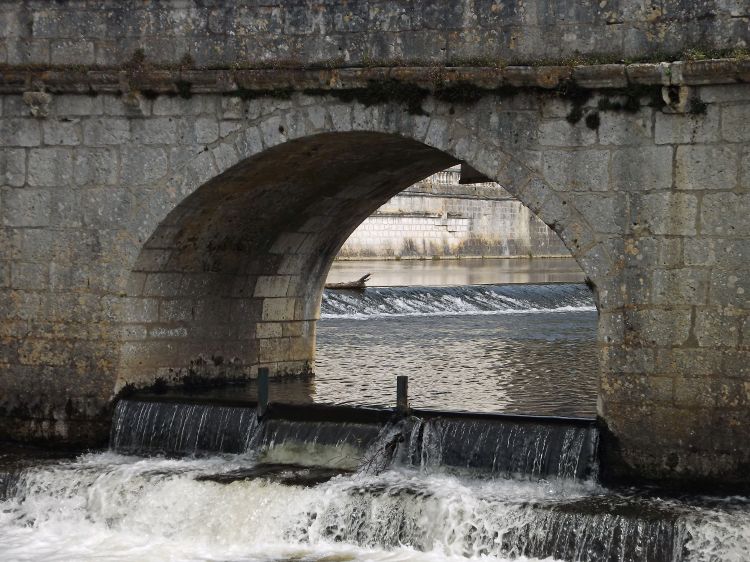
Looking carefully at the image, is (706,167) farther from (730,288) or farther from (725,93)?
(730,288)

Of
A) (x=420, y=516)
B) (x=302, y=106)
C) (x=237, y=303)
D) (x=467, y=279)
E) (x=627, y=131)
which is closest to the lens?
(x=420, y=516)

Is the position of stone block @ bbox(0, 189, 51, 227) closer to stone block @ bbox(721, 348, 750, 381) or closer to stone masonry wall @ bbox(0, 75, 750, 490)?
stone masonry wall @ bbox(0, 75, 750, 490)

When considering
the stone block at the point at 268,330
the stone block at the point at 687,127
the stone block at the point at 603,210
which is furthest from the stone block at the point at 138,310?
the stone block at the point at 687,127

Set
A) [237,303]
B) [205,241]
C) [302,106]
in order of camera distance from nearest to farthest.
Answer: [302,106], [205,241], [237,303]

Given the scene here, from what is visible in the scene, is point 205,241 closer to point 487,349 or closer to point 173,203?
point 173,203

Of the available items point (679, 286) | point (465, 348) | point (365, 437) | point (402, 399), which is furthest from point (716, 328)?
point (465, 348)

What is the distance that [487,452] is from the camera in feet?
29.0

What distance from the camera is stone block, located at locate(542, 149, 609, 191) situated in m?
8.70

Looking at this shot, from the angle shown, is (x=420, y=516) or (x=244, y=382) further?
(x=244, y=382)

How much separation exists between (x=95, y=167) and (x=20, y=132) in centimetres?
75

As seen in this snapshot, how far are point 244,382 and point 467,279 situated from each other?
17854mm

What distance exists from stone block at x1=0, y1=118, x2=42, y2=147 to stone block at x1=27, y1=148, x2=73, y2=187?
0.10 m

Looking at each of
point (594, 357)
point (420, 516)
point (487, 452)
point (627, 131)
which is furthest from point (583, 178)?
point (594, 357)

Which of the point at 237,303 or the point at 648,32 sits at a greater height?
the point at 648,32
